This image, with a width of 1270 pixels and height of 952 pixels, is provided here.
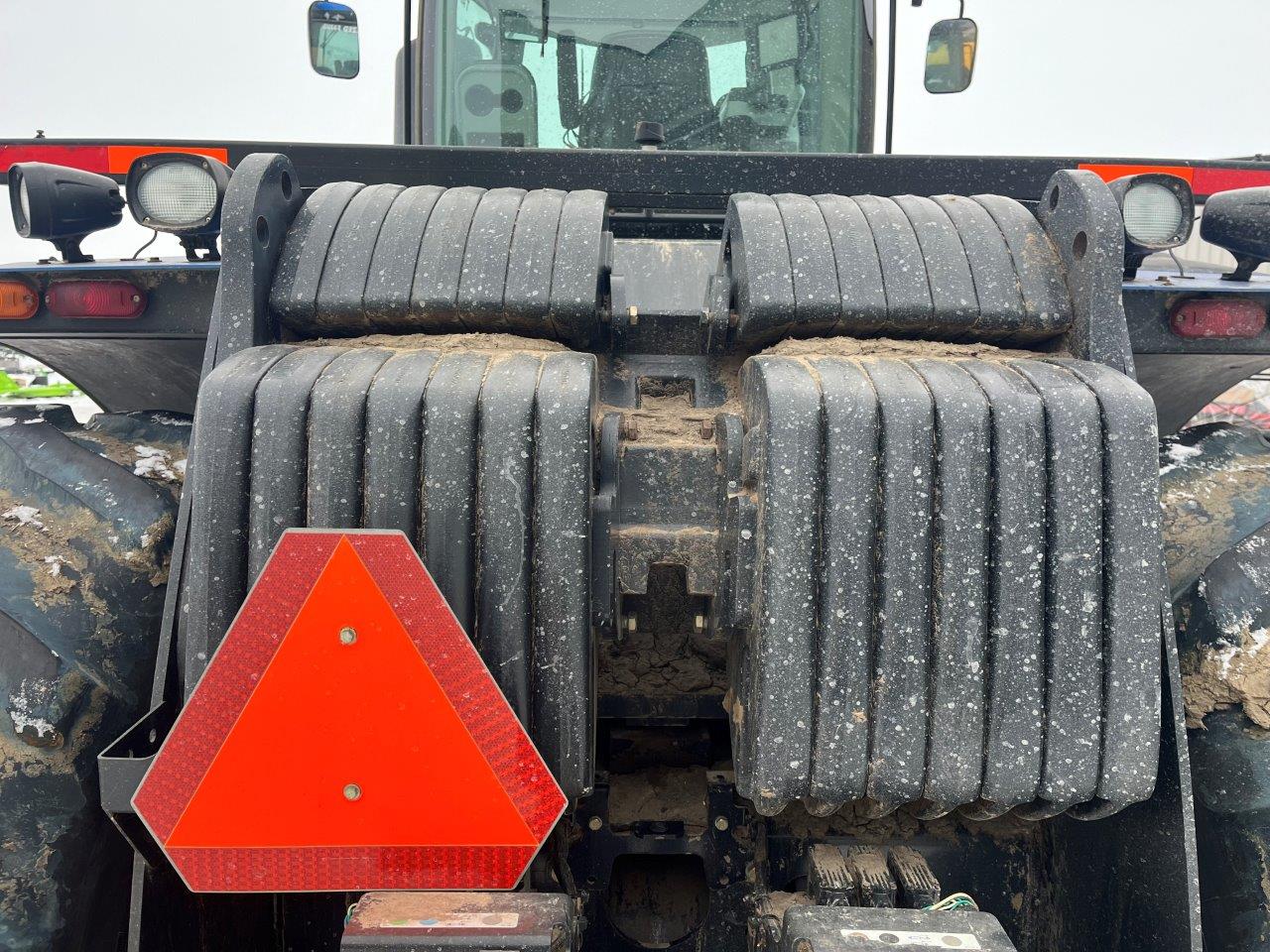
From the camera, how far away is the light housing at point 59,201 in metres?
1.90

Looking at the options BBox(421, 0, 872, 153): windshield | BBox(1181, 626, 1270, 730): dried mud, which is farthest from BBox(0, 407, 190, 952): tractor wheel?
BBox(1181, 626, 1270, 730): dried mud

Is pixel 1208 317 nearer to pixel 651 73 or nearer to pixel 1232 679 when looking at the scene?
pixel 1232 679

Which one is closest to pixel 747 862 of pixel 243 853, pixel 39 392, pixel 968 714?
pixel 968 714

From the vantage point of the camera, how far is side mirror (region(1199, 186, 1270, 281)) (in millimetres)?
1896

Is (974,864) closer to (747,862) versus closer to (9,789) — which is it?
(747,862)

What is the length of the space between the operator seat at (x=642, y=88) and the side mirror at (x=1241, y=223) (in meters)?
1.49

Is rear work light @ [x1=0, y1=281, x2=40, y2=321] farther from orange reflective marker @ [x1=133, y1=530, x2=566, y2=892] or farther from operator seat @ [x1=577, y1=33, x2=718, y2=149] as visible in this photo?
operator seat @ [x1=577, y1=33, x2=718, y2=149]

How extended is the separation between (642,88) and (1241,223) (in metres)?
1.66

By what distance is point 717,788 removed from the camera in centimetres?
176

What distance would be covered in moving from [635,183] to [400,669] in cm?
129

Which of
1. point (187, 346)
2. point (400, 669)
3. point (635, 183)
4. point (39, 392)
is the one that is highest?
point (635, 183)

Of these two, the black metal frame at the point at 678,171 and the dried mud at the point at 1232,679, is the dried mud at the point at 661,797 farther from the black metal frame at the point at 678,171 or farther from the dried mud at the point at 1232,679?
the black metal frame at the point at 678,171

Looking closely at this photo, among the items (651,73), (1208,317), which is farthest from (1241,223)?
(651,73)

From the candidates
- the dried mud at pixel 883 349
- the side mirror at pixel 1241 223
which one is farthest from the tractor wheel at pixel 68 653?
the side mirror at pixel 1241 223
